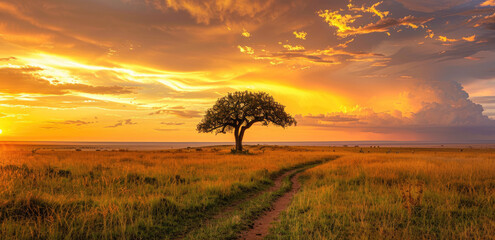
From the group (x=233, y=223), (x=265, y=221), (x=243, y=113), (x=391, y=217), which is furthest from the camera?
(x=243, y=113)

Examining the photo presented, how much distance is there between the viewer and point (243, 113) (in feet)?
144

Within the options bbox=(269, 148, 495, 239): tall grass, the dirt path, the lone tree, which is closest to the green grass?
the dirt path

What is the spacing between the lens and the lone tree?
143 ft

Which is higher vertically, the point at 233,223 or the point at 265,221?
the point at 233,223

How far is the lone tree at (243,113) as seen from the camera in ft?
143

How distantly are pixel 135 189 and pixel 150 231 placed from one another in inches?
211

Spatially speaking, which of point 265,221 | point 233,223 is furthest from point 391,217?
point 233,223

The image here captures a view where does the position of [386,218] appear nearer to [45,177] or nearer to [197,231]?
[197,231]

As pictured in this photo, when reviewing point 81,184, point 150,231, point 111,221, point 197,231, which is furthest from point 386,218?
point 81,184

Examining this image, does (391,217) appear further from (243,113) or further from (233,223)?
(243,113)

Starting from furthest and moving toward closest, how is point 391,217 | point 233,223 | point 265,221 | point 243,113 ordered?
point 243,113
point 265,221
point 391,217
point 233,223

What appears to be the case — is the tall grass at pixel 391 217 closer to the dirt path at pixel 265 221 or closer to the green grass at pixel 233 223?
the dirt path at pixel 265 221

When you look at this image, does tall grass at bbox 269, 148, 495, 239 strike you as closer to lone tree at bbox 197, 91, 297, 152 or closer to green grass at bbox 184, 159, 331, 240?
green grass at bbox 184, 159, 331, 240

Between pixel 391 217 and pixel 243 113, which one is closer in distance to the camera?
pixel 391 217
